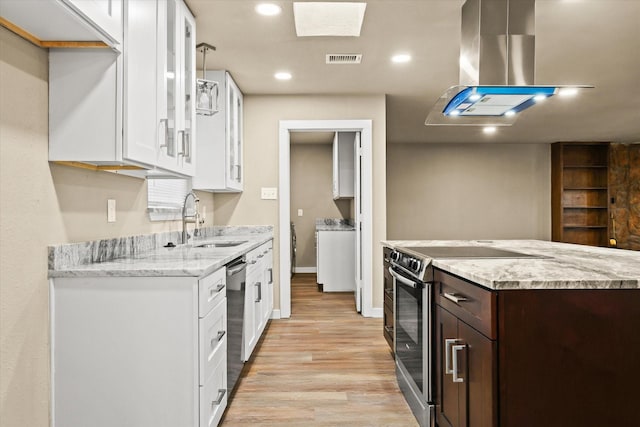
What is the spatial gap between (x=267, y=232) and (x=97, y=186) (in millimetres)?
2450

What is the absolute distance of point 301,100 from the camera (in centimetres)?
469

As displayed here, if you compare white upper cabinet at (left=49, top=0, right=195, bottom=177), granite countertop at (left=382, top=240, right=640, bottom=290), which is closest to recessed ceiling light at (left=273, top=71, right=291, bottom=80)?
white upper cabinet at (left=49, top=0, right=195, bottom=177)

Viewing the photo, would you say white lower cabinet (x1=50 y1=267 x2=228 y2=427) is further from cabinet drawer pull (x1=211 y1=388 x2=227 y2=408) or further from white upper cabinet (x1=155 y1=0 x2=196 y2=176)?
white upper cabinet (x1=155 y1=0 x2=196 y2=176)

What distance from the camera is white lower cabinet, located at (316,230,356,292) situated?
611 cm

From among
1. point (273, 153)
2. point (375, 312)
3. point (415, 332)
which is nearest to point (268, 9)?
point (273, 153)

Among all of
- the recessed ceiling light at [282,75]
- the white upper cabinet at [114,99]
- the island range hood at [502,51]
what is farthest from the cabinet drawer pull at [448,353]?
the recessed ceiling light at [282,75]

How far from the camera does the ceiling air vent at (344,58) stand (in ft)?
11.7

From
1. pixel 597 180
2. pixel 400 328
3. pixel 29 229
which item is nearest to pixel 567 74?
pixel 400 328

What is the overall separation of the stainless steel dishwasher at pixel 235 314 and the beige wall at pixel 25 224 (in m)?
0.84

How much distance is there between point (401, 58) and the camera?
371cm

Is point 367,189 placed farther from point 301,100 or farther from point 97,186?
point 97,186

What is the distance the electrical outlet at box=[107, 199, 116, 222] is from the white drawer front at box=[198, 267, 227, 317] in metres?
0.69

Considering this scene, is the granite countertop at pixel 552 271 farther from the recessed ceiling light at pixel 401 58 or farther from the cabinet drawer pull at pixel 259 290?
the recessed ceiling light at pixel 401 58

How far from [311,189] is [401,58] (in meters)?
4.46
